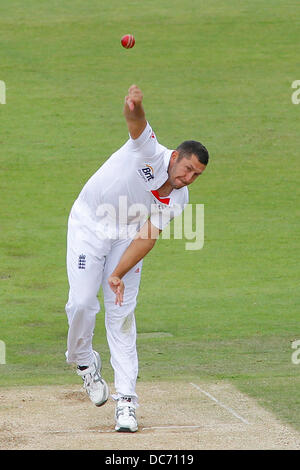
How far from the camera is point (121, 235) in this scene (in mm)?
6891

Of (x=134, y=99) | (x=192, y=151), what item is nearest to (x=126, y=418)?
(x=192, y=151)

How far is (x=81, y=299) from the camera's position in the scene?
6793 mm

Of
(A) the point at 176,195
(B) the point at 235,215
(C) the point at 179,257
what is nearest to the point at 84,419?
(A) the point at 176,195

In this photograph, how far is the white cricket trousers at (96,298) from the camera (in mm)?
6812

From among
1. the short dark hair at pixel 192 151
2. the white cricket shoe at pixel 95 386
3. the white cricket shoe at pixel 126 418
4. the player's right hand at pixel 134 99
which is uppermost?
the player's right hand at pixel 134 99

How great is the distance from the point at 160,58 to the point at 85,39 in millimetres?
2401

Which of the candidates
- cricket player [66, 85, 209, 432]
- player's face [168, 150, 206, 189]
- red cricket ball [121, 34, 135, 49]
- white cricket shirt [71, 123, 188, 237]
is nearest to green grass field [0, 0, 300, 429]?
cricket player [66, 85, 209, 432]

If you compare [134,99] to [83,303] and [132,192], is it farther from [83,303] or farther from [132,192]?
[83,303]

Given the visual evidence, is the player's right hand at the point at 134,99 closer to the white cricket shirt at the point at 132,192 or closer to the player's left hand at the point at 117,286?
the white cricket shirt at the point at 132,192

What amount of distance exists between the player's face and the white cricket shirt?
0.05m

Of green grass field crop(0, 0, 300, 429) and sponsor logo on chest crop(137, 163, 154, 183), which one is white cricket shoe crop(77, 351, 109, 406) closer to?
green grass field crop(0, 0, 300, 429)

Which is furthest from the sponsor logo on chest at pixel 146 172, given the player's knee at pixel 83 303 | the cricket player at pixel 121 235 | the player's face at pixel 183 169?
the player's knee at pixel 83 303

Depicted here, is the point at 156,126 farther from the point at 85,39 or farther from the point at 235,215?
the point at 85,39

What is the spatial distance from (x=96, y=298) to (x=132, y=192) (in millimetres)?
823
